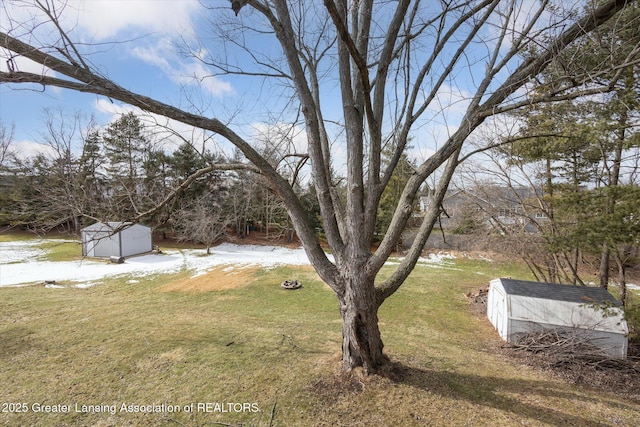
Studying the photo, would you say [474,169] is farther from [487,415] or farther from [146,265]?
[146,265]

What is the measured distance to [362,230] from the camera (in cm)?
278

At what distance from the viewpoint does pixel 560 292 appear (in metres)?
6.60

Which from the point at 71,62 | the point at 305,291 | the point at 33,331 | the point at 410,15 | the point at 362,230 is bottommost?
the point at 305,291

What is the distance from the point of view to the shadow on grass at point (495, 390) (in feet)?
8.39

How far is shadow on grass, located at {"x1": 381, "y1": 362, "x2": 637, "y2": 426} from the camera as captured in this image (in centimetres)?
256

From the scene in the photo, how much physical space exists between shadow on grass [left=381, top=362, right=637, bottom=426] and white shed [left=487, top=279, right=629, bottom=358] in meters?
3.23

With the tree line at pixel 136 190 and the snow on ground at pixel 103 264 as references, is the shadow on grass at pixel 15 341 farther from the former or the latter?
the snow on ground at pixel 103 264

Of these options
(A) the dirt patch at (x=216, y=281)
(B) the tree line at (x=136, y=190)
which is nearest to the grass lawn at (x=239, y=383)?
(B) the tree line at (x=136, y=190)

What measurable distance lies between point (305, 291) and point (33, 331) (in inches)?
272

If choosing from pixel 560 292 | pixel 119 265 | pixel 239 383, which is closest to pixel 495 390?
pixel 239 383

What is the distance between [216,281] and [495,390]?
1003 cm

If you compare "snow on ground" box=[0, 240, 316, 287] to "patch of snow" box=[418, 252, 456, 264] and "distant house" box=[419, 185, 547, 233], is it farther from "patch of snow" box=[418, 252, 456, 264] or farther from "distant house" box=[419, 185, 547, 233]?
"distant house" box=[419, 185, 547, 233]

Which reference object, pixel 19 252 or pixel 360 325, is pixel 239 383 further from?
pixel 19 252

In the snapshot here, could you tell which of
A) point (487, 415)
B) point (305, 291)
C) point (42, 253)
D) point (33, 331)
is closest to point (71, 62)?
point (487, 415)
